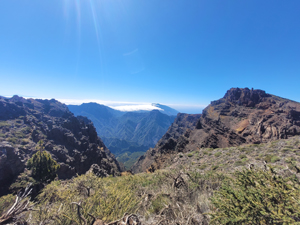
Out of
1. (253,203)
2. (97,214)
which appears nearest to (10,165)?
(97,214)

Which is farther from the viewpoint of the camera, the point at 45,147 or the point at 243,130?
the point at 243,130

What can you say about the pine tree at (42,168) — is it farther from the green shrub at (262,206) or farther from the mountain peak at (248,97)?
the mountain peak at (248,97)

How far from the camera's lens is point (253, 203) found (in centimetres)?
246

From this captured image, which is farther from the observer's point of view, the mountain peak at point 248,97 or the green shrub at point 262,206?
the mountain peak at point 248,97

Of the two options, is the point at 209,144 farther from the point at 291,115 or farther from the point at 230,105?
the point at 230,105

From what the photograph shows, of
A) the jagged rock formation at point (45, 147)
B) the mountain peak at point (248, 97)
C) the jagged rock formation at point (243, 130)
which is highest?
the mountain peak at point (248, 97)

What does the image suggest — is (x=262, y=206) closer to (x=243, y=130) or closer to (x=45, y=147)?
(x=45, y=147)

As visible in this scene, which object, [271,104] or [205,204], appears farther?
[271,104]

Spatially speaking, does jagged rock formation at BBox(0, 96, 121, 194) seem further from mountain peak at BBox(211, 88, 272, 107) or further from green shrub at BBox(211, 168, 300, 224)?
mountain peak at BBox(211, 88, 272, 107)

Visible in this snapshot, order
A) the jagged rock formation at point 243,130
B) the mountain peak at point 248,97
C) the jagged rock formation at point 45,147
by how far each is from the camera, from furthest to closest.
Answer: the mountain peak at point 248,97
the jagged rock formation at point 243,130
the jagged rock formation at point 45,147

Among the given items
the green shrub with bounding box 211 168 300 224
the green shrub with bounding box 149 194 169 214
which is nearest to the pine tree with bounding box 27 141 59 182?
the green shrub with bounding box 149 194 169 214

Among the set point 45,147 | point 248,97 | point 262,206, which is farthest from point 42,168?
point 248,97

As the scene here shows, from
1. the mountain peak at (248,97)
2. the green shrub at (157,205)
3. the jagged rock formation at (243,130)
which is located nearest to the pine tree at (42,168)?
the jagged rock formation at (243,130)

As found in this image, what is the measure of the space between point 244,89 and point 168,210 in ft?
523
